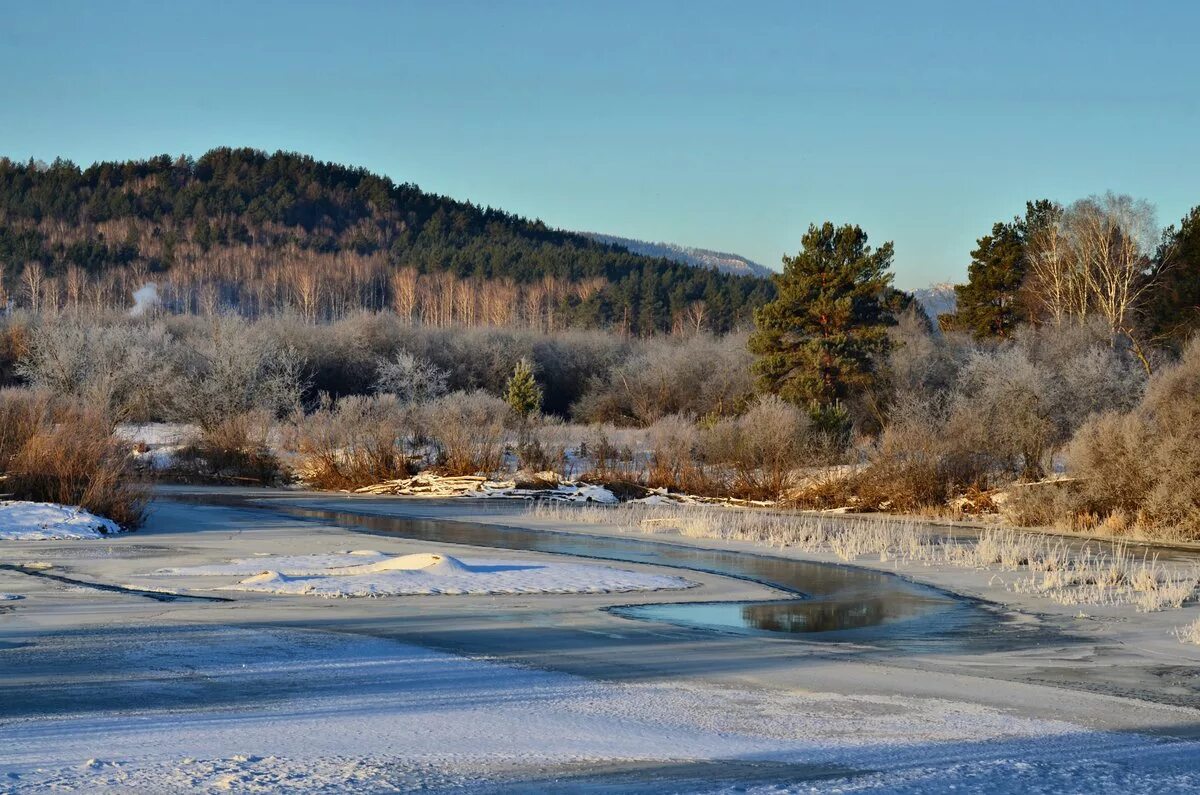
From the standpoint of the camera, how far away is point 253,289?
132 metres

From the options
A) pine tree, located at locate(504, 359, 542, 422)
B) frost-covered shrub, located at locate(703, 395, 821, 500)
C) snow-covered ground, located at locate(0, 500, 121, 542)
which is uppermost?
pine tree, located at locate(504, 359, 542, 422)

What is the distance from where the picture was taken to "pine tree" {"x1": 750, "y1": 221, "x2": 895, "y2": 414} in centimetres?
4731

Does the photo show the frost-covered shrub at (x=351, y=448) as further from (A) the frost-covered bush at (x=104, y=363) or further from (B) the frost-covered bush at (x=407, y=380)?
(B) the frost-covered bush at (x=407, y=380)

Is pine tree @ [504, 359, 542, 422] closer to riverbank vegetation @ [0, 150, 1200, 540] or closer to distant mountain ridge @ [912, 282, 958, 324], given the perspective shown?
riverbank vegetation @ [0, 150, 1200, 540]

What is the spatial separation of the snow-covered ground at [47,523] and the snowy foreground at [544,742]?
11257 mm

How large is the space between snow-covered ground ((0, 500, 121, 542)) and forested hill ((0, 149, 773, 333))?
92.8 m

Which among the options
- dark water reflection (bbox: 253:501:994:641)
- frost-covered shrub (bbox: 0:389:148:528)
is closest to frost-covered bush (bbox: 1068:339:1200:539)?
dark water reflection (bbox: 253:501:994:641)

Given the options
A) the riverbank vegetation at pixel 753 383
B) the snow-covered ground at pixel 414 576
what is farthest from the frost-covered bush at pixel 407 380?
the snow-covered ground at pixel 414 576

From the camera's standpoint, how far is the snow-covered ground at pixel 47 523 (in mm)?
19938

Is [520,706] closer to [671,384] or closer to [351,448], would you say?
[351,448]

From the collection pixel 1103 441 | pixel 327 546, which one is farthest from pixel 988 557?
pixel 327 546

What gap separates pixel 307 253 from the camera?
140875mm

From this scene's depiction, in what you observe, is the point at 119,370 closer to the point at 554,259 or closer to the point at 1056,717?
the point at 1056,717

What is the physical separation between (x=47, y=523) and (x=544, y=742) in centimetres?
1544
